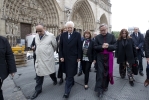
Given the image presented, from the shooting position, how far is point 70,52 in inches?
125

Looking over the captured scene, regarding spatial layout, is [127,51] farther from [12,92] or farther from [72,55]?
[12,92]

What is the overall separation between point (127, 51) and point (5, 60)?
10.9 feet

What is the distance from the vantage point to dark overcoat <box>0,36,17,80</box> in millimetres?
2309

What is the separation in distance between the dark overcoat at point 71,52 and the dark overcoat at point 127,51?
1.57m

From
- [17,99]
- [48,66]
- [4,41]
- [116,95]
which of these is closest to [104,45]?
[116,95]

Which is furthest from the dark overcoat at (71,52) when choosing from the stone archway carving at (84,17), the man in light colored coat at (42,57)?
the stone archway carving at (84,17)

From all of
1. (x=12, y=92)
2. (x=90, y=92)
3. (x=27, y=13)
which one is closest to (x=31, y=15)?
(x=27, y=13)

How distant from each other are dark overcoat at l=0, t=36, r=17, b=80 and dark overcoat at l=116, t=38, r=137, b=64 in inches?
123

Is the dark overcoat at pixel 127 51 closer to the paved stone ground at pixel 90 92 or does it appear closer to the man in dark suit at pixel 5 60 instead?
the paved stone ground at pixel 90 92

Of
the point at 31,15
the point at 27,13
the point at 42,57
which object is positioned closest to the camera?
the point at 42,57

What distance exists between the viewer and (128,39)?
394 centimetres

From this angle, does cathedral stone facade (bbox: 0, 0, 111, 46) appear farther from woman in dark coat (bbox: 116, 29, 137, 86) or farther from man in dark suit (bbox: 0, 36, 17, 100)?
woman in dark coat (bbox: 116, 29, 137, 86)

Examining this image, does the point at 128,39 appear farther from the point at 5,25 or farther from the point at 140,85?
the point at 5,25

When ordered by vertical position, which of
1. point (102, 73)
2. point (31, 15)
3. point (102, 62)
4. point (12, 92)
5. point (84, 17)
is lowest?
point (12, 92)
